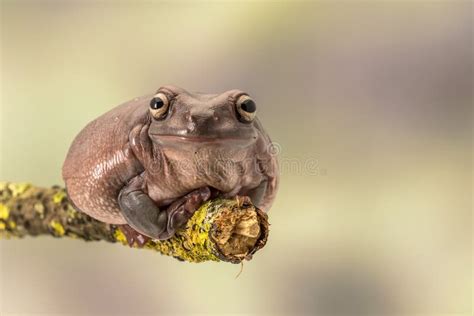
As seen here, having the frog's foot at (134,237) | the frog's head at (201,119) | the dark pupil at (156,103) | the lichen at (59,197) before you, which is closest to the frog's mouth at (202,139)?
the frog's head at (201,119)

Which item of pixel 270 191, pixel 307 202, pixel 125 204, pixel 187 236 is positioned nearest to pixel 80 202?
pixel 125 204

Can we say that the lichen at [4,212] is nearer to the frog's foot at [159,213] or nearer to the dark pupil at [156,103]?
the frog's foot at [159,213]

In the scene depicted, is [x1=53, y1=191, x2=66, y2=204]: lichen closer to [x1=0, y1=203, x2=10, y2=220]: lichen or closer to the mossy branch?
the mossy branch

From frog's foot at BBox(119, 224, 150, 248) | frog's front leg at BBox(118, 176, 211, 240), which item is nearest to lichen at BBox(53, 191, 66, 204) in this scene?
frog's foot at BBox(119, 224, 150, 248)

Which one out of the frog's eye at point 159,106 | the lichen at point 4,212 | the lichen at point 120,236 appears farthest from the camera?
the lichen at point 4,212

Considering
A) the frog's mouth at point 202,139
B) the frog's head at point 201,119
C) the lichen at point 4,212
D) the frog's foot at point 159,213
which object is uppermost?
the frog's head at point 201,119

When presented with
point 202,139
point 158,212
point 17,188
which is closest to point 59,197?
point 17,188
